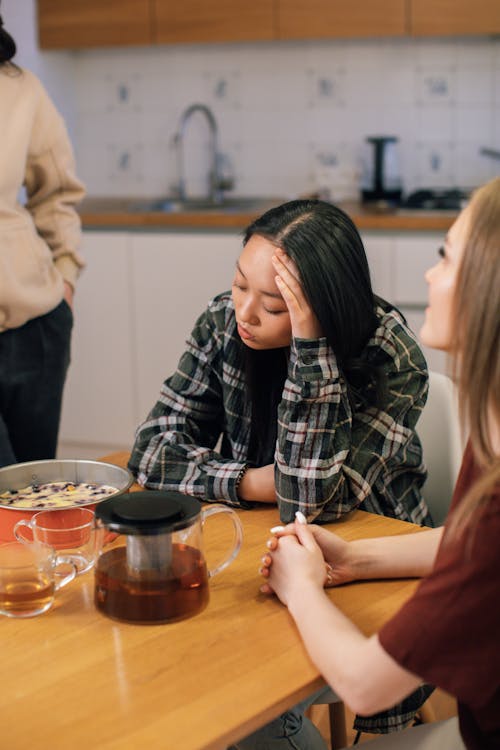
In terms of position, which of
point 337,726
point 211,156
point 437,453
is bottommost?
point 337,726

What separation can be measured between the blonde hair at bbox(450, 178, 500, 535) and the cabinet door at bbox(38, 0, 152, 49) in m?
3.14

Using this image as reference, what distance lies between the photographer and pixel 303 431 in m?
1.47

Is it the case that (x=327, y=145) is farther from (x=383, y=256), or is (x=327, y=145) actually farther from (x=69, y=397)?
(x=69, y=397)

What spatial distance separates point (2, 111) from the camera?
2184 mm

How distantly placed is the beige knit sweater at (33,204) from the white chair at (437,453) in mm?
911

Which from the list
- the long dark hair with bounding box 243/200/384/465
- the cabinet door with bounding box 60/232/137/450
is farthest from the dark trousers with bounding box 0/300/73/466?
the cabinet door with bounding box 60/232/137/450

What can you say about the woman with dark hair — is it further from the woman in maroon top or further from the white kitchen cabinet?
the white kitchen cabinet

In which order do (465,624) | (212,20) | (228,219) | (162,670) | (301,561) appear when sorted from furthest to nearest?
(212,20)
(228,219)
(301,561)
(162,670)
(465,624)

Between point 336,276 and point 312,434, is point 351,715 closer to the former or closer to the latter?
point 312,434

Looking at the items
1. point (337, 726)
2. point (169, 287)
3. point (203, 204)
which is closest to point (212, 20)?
point (203, 204)

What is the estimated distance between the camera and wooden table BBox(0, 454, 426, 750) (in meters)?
0.94

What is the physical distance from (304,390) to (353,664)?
0.52m

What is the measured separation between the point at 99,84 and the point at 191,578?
11.4ft

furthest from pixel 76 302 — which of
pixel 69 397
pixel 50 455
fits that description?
pixel 50 455
